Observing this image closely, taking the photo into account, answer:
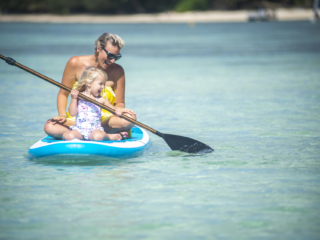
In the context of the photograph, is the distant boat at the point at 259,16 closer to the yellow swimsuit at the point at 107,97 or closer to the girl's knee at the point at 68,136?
the yellow swimsuit at the point at 107,97

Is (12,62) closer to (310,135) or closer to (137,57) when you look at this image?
(310,135)

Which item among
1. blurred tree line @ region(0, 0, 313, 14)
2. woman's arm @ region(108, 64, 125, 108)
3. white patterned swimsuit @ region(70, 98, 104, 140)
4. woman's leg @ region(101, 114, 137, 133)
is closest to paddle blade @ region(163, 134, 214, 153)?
woman's leg @ region(101, 114, 137, 133)

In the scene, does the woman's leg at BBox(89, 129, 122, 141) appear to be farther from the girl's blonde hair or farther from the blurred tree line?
the blurred tree line

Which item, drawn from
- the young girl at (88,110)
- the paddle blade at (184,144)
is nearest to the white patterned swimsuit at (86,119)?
the young girl at (88,110)

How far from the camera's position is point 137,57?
2209 centimetres

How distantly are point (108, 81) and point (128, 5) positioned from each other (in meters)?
81.0

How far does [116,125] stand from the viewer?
5887 mm

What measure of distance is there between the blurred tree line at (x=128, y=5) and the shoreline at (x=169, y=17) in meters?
0.95

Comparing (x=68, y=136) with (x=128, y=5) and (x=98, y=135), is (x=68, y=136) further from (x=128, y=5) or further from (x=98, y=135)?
(x=128, y=5)

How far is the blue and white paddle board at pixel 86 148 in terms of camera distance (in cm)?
532

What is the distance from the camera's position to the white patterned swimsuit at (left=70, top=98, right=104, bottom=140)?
5.50m

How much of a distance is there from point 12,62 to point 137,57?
16.7m

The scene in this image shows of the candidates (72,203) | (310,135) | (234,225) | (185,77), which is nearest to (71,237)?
(72,203)

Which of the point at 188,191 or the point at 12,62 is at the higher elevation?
the point at 12,62
